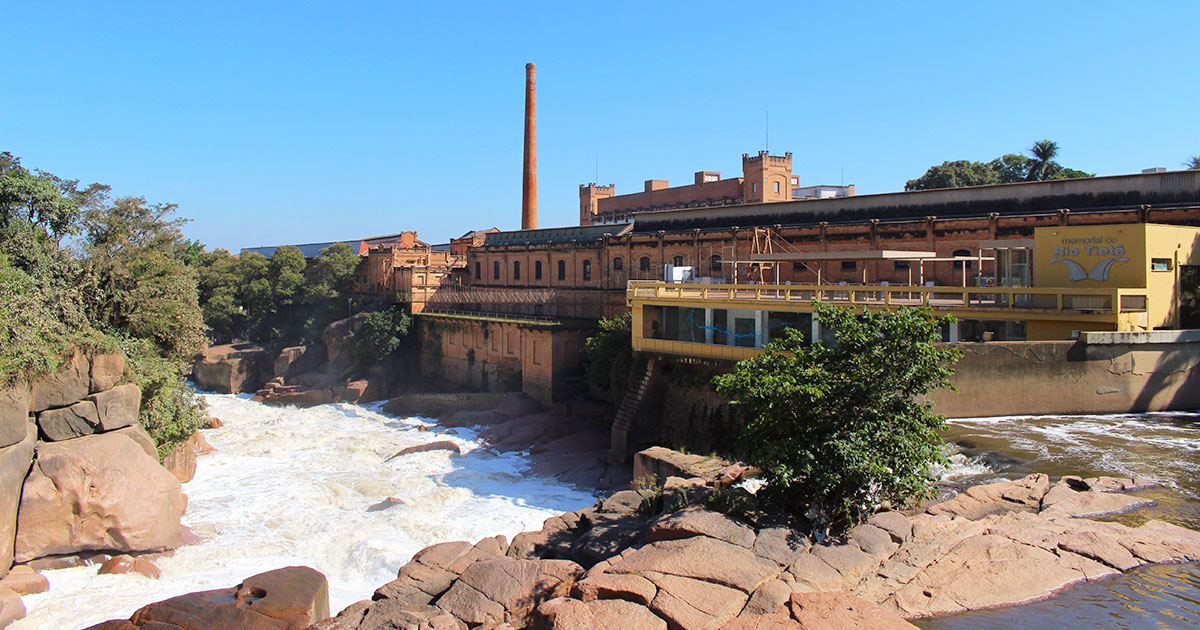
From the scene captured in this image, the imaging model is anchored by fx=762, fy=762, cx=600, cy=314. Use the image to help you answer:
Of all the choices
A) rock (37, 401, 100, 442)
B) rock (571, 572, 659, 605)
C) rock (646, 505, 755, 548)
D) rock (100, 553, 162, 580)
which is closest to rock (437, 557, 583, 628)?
rock (571, 572, 659, 605)

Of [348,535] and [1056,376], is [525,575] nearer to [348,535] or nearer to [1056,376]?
[348,535]

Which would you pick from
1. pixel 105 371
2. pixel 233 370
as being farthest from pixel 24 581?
pixel 233 370

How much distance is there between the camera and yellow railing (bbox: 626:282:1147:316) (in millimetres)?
19016

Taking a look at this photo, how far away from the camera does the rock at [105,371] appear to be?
19.0 metres

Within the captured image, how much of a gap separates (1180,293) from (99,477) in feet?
89.2

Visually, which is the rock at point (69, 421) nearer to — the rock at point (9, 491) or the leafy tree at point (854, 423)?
the rock at point (9, 491)

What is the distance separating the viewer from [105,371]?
1939 centimetres

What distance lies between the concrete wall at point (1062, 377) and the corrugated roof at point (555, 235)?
25.2m

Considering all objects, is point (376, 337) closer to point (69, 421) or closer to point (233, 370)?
point (233, 370)

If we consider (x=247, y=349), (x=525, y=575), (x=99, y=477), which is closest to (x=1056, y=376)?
(x=525, y=575)

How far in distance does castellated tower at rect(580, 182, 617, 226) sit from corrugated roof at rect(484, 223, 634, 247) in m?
23.9

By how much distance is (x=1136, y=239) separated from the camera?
19188mm

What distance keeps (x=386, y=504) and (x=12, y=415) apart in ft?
31.2

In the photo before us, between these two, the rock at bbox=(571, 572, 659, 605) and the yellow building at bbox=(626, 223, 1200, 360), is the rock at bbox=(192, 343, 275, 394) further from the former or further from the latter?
the rock at bbox=(571, 572, 659, 605)
